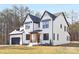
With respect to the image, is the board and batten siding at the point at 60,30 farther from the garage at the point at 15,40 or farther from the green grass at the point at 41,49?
the garage at the point at 15,40

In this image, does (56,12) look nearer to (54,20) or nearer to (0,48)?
(54,20)

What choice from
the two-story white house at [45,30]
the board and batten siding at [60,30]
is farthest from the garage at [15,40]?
the board and batten siding at [60,30]

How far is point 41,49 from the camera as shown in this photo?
36.9ft

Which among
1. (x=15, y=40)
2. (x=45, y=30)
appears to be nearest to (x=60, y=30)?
(x=45, y=30)

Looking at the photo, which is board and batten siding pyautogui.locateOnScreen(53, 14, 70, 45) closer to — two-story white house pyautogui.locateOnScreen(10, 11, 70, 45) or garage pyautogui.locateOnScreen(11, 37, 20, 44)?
two-story white house pyautogui.locateOnScreen(10, 11, 70, 45)

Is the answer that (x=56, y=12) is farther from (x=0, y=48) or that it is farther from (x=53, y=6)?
(x=0, y=48)

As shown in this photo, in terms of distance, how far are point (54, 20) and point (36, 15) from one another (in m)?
0.22

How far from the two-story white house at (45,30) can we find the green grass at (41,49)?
59 mm

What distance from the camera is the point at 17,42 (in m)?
11.2

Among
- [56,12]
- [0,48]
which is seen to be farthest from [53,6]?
[0,48]

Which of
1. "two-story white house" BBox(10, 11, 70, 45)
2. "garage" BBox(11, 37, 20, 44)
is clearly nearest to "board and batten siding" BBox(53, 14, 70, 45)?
"two-story white house" BBox(10, 11, 70, 45)

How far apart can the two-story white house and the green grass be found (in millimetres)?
59

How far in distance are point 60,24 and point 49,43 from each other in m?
0.26
